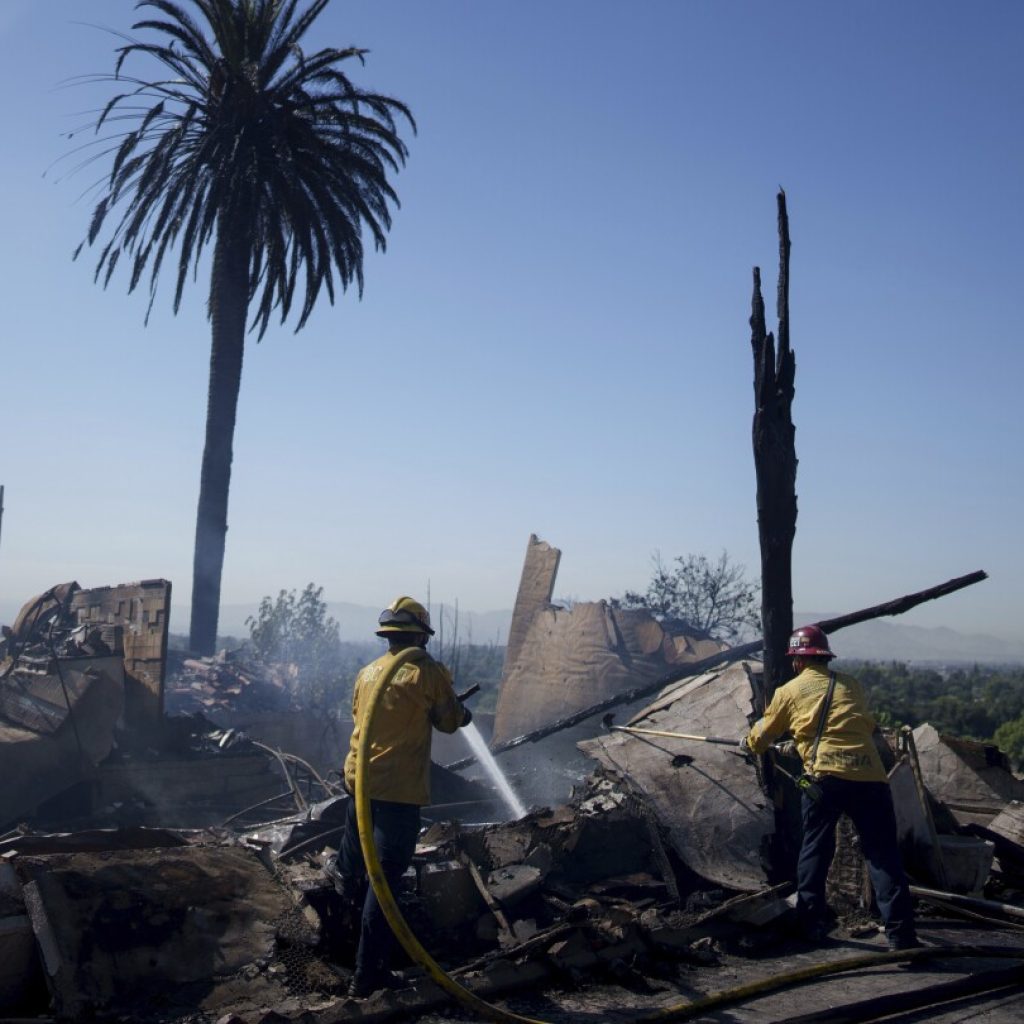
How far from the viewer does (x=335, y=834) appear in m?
7.11

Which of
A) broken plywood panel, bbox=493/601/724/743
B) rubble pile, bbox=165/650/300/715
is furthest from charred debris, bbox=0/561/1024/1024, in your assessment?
rubble pile, bbox=165/650/300/715

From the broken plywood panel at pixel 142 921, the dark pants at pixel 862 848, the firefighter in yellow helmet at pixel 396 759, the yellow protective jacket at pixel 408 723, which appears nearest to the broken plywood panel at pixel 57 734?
the broken plywood panel at pixel 142 921

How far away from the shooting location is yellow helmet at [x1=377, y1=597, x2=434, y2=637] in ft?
18.1

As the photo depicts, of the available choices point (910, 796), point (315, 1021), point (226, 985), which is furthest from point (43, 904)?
point (910, 796)

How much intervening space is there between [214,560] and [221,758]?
818cm

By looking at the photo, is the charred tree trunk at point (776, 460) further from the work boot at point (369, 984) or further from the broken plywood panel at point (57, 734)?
the broken plywood panel at point (57, 734)

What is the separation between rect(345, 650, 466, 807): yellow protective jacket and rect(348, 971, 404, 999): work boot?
812 mm

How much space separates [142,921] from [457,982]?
1.54m

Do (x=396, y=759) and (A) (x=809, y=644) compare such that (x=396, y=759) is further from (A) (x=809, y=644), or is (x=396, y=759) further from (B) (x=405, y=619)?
(A) (x=809, y=644)

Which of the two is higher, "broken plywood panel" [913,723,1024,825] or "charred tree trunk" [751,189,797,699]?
"charred tree trunk" [751,189,797,699]

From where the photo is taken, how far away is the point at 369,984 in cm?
484

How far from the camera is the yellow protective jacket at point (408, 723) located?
16.9 ft

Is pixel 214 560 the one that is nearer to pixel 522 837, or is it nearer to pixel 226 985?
pixel 522 837

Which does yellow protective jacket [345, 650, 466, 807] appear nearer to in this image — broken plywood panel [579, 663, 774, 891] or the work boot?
the work boot
